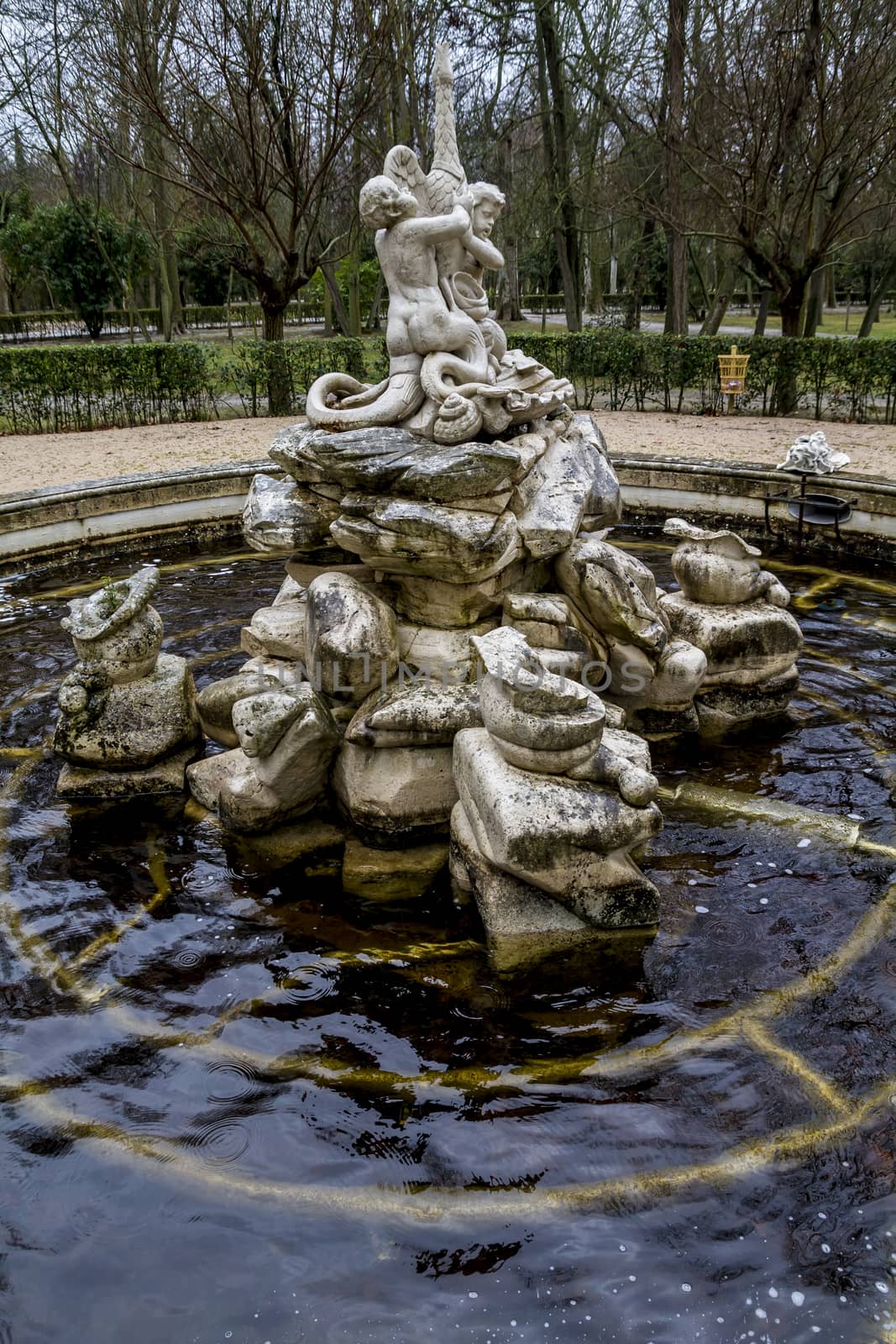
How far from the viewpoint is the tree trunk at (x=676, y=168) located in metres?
17.7

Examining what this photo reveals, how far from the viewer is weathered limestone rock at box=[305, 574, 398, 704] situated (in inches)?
196

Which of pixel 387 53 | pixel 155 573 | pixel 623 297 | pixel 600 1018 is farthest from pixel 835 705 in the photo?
pixel 623 297

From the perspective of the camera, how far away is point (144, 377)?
52.4 ft

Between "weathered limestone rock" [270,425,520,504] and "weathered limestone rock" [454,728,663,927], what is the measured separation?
1.52 meters

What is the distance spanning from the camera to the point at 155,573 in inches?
217

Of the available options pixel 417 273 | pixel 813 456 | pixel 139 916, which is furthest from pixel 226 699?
pixel 813 456

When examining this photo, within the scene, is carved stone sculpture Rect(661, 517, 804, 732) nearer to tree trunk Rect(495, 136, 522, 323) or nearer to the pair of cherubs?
the pair of cherubs

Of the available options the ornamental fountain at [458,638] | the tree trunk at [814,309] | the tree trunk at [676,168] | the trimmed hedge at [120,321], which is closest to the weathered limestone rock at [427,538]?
the ornamental fountain at [458,638]

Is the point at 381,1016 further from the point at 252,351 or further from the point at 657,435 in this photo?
the point at 252,351

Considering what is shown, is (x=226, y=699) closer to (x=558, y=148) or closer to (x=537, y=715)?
(x=537, y=715)

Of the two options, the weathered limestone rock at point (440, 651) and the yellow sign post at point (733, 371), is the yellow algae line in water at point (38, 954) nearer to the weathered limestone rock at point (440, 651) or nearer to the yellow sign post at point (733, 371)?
the weathered limestone rock at point (440, 651)

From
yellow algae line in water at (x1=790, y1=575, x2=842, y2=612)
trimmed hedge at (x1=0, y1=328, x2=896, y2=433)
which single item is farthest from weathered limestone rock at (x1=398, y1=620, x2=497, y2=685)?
trimmed hedge at (x1=0, y1=328, x2=896, y2=433)

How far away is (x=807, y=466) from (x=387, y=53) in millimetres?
12281

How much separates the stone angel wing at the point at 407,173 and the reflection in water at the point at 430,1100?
3.85m
